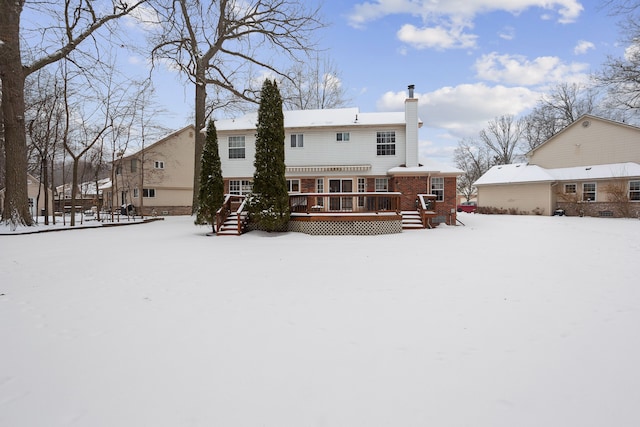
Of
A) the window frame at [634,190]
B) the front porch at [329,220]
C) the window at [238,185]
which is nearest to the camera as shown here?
the front porch at [329,220]

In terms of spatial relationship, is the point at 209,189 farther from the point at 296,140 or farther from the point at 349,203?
the point at 349,203

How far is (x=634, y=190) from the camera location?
2109 centimetres

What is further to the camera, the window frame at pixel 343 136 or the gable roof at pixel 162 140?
the gable roof at pixel 162 140

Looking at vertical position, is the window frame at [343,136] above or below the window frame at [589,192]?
above

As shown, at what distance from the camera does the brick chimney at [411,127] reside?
17234mm

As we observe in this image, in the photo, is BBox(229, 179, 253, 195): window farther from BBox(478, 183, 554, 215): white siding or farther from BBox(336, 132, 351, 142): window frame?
BBox(478, 183, 554, 215): white siding

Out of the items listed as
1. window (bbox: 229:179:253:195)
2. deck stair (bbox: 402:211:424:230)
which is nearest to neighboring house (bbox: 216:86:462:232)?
window (bbox: 229:179:253:195)

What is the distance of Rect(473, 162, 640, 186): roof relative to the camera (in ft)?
70.4

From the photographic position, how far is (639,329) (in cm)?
355

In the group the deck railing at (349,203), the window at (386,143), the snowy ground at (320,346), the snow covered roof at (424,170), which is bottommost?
the snowy ground at (320,346)

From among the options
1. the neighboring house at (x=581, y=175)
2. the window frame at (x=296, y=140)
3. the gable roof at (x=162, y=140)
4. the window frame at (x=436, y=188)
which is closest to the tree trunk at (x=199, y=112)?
the window frame at (x=296, y=140)

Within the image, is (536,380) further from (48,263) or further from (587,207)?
(587,207)

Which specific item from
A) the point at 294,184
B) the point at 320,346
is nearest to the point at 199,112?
the point at 294,184

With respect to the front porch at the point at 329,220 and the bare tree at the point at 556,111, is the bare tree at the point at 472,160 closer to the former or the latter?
the bare tree at the point at 556,111
